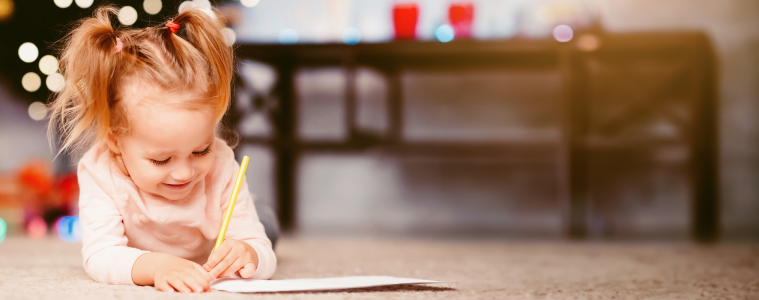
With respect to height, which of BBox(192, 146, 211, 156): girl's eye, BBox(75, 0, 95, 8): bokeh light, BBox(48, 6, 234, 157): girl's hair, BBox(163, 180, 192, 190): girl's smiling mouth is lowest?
BBox(163, 180, 192, 190): girl's smiling mouth

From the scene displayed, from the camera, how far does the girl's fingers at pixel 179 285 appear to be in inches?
24.1

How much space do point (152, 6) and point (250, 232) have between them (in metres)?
1.19

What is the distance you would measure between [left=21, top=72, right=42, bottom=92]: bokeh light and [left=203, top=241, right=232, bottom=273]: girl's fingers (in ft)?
4.85

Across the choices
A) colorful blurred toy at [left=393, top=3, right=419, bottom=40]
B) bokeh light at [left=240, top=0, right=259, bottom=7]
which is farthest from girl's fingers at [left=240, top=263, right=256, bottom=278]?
bokeh light at [left=240, top=0, right=259, bottom=7]

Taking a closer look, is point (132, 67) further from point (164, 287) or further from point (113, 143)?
point (164, 287)

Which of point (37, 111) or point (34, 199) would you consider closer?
point (34, 199)

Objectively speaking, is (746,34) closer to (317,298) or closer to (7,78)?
(317,298)

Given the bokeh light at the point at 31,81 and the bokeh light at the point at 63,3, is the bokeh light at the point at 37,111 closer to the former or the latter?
the bokeh light at the point at 31,81

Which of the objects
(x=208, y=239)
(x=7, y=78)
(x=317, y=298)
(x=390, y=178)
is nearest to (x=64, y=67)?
(x=208, y=239)

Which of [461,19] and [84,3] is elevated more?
[84,3]

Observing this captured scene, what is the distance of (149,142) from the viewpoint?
0.64m

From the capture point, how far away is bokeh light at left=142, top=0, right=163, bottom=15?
5.56ft

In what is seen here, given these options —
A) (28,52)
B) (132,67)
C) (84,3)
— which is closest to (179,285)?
(132,67)

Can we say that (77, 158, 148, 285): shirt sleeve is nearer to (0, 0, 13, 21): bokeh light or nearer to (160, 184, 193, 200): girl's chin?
(160, 184, 193, 200): girl's chin
